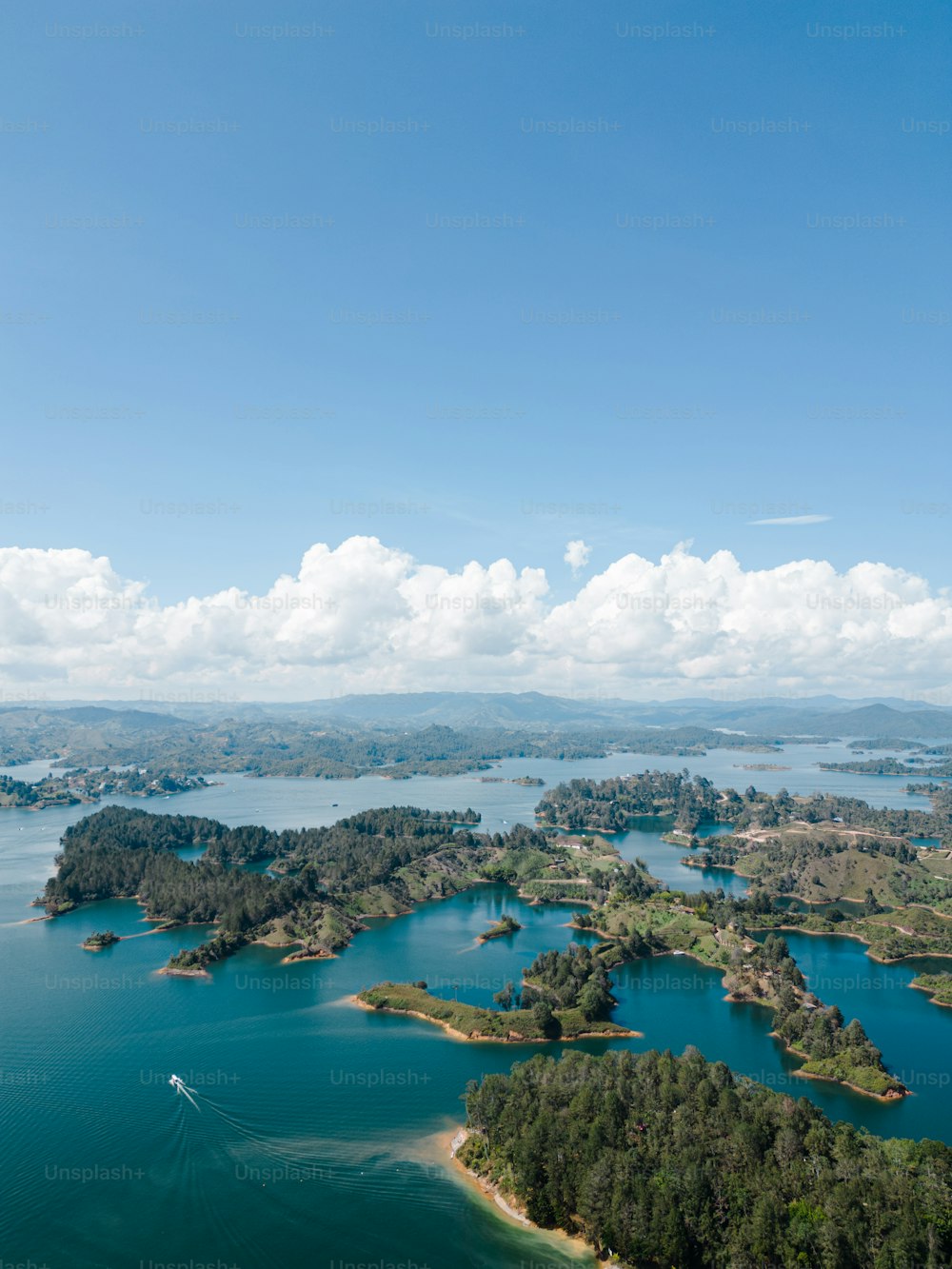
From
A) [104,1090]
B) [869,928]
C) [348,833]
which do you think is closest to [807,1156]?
[104,1090]

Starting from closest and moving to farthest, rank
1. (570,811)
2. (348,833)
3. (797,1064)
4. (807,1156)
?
(807,1156), (797,1064), (348,833), (570,811)

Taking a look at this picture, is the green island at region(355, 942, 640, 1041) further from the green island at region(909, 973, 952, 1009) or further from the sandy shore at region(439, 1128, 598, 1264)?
the green island at region(909, 973, 952, 1009)

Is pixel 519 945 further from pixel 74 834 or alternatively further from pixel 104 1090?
pixel 74 834

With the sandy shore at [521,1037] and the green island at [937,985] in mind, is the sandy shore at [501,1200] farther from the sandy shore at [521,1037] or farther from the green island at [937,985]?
the green island at [937,985]

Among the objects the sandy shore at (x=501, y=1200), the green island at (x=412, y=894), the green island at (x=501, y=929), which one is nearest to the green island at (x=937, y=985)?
the green island at (x=412, y=894)

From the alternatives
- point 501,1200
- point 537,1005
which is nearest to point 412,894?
point 537,1005

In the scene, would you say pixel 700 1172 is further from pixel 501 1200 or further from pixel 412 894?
pixel 412 894

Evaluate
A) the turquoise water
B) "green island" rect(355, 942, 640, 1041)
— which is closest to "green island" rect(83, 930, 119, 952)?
the turquoise water
